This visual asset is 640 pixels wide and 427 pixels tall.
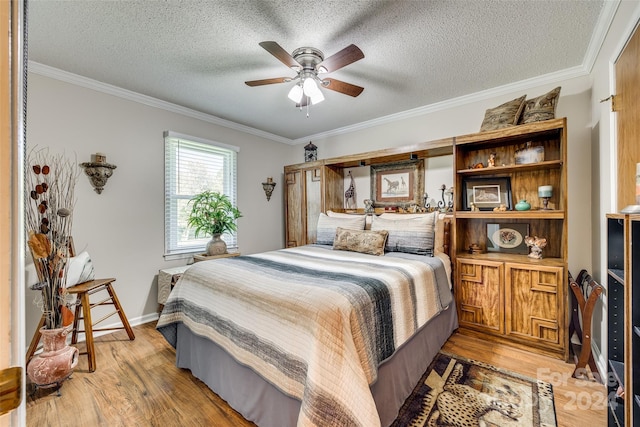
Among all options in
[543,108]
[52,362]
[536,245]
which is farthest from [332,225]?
[52,362]

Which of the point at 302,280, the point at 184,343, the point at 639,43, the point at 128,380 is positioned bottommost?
the point at 128,380

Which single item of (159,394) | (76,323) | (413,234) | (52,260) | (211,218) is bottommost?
(159,394)

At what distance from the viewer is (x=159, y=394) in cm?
186

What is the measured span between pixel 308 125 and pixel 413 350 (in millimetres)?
3320

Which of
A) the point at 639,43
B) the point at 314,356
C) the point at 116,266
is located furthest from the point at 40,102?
the point at 639,43

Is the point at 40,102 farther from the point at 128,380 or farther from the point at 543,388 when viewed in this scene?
the point at 543,388

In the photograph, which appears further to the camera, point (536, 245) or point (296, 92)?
point (536, 245)

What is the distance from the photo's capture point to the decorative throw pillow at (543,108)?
2381mm

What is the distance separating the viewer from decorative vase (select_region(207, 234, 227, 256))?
3441 millimetres

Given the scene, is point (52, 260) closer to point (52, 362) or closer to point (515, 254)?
point (52, 362)

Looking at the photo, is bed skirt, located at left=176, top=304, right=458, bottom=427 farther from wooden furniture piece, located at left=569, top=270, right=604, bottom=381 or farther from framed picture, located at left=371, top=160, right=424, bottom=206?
framed picture, located at left=371, top=160, right=424, bottom=206

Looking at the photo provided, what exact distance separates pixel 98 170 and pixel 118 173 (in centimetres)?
21

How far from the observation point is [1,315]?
443mm

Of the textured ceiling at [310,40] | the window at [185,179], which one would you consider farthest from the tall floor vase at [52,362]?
the textured ceiling at [310,40]
